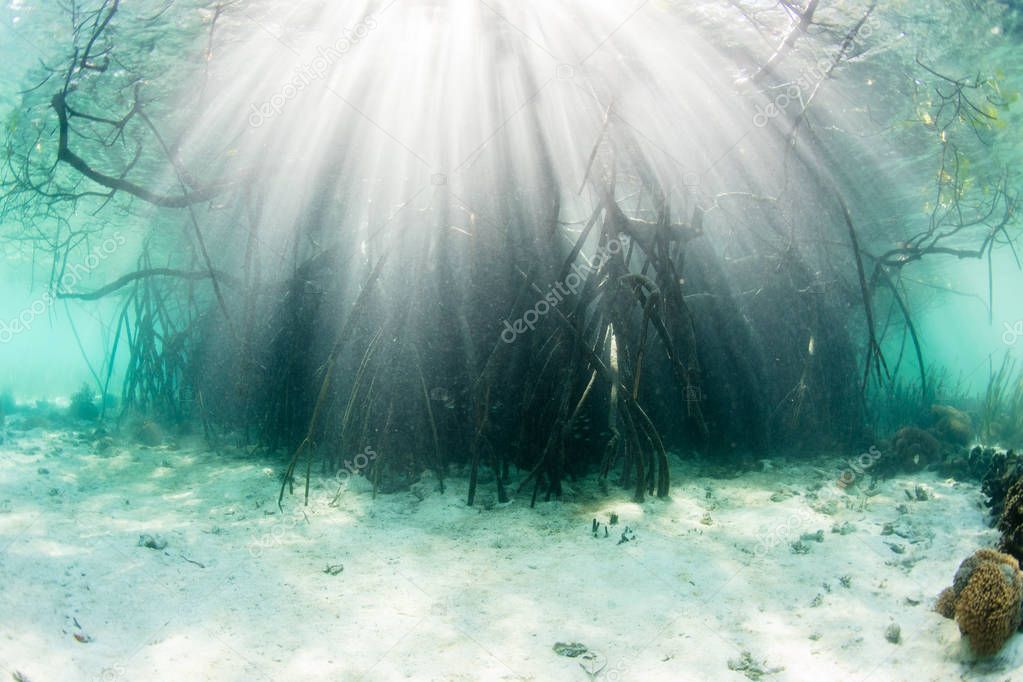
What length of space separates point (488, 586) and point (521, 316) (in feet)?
10.0

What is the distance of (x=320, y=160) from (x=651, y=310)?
26.1 ft

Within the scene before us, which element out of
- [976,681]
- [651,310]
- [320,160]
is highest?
[320,160]

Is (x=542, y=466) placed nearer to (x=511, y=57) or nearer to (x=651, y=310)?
(x=651, y=310)

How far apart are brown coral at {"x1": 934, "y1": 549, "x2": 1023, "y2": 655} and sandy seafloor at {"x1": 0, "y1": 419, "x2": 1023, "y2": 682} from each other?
0.29 ft

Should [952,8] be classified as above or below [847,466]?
above

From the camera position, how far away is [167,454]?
8109 millimetres

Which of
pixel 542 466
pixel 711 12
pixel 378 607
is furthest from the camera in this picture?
pixel 711 12

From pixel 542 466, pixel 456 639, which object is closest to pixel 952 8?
pixel 542 466

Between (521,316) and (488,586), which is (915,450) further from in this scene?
(488,586)

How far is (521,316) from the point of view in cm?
618

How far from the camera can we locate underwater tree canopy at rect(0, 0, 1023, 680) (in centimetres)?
405

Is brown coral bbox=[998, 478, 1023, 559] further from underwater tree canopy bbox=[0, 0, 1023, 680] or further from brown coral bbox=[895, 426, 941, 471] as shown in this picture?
brown coral bbox=[895, 426, 941, 471]

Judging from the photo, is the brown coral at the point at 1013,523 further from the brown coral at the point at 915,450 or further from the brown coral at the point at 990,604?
the brown coral at the point at 915,450

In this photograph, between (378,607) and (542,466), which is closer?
(378,607)
